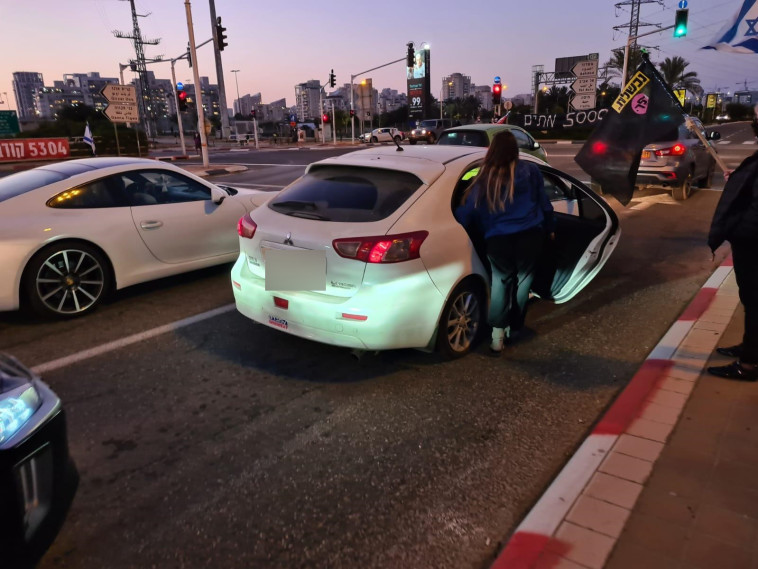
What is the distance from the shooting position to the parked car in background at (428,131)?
3995cm

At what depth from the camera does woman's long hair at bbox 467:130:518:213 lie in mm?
4008

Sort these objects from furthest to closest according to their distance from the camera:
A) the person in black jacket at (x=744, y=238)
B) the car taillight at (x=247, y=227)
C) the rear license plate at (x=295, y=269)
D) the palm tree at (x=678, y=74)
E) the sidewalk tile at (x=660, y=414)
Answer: the palm tree at (x=678, y=74), the car taillight at (x=247, y=227), the rear license plate at (x=295, y=269), the person in black jacket at (x=744, y=238), the sidewalk tile at (x=660, y=414)

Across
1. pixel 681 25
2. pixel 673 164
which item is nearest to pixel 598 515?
pixel 673 164

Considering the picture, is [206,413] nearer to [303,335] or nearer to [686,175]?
[303,335]

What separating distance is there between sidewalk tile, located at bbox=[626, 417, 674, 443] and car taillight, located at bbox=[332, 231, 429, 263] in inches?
67.3

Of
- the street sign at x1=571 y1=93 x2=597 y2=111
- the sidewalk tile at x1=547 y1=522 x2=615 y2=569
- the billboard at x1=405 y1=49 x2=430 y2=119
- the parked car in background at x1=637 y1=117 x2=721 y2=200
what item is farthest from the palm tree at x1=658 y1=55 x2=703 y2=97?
the sidewalk tile at x1=547 y1=522 x2=615 y2=569

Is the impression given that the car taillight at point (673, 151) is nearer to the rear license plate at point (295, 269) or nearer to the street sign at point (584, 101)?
the rear license plate at point (295, 269)

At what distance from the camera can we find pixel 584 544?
242 centimetres

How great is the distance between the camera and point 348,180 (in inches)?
169

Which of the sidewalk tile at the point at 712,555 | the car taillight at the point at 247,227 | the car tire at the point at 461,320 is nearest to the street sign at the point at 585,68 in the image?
the car tire at the point at 461,320

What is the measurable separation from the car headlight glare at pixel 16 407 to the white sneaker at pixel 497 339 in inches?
126

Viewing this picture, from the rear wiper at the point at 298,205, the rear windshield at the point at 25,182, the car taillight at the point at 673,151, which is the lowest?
the car taillight at the point at 673,151

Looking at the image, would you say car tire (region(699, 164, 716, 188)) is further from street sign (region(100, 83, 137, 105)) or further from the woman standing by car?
street sign (region(100, 83, 137, 105))

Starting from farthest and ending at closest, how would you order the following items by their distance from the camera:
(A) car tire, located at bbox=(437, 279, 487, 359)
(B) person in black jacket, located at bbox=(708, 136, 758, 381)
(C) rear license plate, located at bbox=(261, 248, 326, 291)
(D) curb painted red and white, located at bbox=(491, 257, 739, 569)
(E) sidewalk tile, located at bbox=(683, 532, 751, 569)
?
(A) car tire, located at bbox=(437, 279, 487, 359), (C) rear license plate, located at bbox=(261, 248, 326, 291), (B) person in black jacket, located at bbox=(708, 136, 758, 381), (D) curb painted red and white, located at bbox=(491, 257, 739, 569), (E) sidewalk tile, located at bbox=(683, 532, 751, 569)
